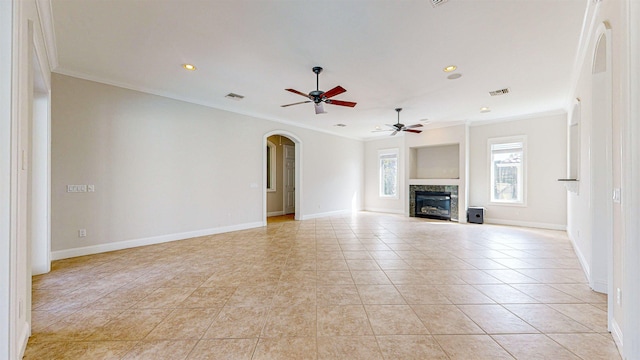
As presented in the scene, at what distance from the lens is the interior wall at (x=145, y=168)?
13.5 feet

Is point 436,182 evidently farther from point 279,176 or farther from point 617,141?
point 617,141

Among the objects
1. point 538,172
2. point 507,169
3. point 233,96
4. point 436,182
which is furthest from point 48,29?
point 538,172

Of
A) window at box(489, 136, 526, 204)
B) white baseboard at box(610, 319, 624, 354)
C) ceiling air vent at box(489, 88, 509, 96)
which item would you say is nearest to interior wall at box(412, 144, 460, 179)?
window at box(489, 136, 526, 204)

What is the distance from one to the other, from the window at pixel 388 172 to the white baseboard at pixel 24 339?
29.8 feet

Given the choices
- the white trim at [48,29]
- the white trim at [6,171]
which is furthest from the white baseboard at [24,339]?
the white trim at [48,29]

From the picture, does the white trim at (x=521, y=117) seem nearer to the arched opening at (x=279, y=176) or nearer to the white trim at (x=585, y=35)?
the white trim at (x=585, y=35)

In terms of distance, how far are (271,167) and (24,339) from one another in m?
7.32

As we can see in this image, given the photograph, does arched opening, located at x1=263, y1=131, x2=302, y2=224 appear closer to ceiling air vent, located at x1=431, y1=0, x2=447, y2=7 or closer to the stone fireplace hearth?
the stone fireplace hearth

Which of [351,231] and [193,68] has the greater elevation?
[193,68]

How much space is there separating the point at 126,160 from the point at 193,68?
2122mm

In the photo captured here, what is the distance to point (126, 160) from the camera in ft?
15.4

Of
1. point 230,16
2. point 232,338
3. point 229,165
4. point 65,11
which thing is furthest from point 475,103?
point 65,11

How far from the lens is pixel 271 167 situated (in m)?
9.05

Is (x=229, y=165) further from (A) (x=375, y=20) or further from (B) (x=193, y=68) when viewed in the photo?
(A) (x=375, y=20)
